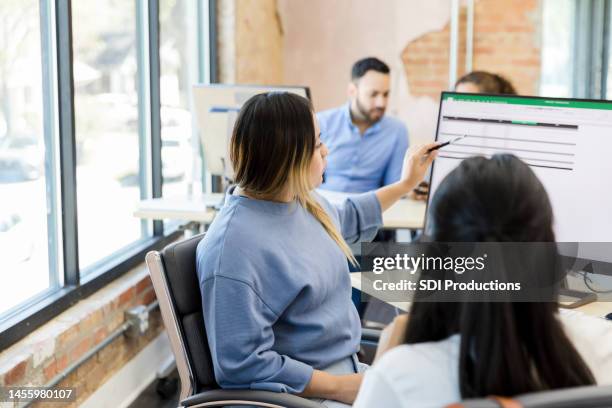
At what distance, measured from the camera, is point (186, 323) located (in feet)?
5.29

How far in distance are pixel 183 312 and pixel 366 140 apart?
249 cm

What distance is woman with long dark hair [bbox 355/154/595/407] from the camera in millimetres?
974

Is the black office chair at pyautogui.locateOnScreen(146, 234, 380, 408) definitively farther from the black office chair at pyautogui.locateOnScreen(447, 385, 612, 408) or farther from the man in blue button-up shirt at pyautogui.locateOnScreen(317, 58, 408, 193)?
the man in blue button-up shirt at pyautogui.locateOnScreen(317, 58, 408, 193)

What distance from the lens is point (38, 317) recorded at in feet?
7.77

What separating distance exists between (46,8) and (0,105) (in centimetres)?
47

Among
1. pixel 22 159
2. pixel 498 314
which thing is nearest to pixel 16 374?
pixel 22 159

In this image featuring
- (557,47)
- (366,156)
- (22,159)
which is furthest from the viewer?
(557,47)

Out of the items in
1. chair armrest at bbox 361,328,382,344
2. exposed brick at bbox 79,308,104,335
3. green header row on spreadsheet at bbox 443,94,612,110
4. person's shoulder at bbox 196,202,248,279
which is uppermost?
green header row on spreadsheet at bbox 443,94,612,110

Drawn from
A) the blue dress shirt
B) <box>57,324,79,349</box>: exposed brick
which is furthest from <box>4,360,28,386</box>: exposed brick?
the blue dress shirt

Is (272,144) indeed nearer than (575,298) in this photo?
Yes

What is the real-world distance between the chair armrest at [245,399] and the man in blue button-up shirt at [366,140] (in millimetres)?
2464

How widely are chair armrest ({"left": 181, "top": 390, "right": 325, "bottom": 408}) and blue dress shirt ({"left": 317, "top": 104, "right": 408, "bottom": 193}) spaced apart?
2.46 meters

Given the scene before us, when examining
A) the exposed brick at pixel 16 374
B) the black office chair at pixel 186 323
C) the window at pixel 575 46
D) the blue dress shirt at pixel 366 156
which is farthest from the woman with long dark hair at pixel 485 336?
the window at pixel 575 46

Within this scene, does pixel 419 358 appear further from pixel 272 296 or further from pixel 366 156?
pixel 366 156
